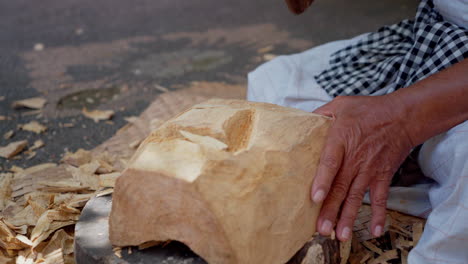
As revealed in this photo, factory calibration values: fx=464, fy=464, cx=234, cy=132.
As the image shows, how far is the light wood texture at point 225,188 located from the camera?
1206mm

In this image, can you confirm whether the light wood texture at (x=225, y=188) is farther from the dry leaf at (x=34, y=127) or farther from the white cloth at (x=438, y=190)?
the dry leaf at (x=34, y=127)

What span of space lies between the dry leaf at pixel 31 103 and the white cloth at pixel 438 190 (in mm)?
2134

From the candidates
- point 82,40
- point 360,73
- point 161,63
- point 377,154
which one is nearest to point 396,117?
point 377,154

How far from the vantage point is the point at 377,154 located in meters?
1.47

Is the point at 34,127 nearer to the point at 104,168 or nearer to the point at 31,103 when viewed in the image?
the point at 31,103

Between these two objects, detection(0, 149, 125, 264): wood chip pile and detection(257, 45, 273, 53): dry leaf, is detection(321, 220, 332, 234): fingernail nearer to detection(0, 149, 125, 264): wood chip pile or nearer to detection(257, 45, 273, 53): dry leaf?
detection(0, 149, 125, 264): wood chip pile

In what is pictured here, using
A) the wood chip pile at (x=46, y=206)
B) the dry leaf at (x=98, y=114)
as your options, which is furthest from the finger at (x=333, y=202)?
the dry leaf at (x=98, y=114)

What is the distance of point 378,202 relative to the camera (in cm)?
148

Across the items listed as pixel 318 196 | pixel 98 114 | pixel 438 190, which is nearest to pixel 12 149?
pixel 98 114

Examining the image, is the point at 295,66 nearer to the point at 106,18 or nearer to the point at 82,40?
the point at 82,40

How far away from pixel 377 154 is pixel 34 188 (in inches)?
62.4

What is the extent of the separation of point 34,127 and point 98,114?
0.44 m

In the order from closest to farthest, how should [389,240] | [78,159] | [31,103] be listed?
[389,240], [78,159], [31,103]

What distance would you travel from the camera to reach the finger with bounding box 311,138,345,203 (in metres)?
1.32
